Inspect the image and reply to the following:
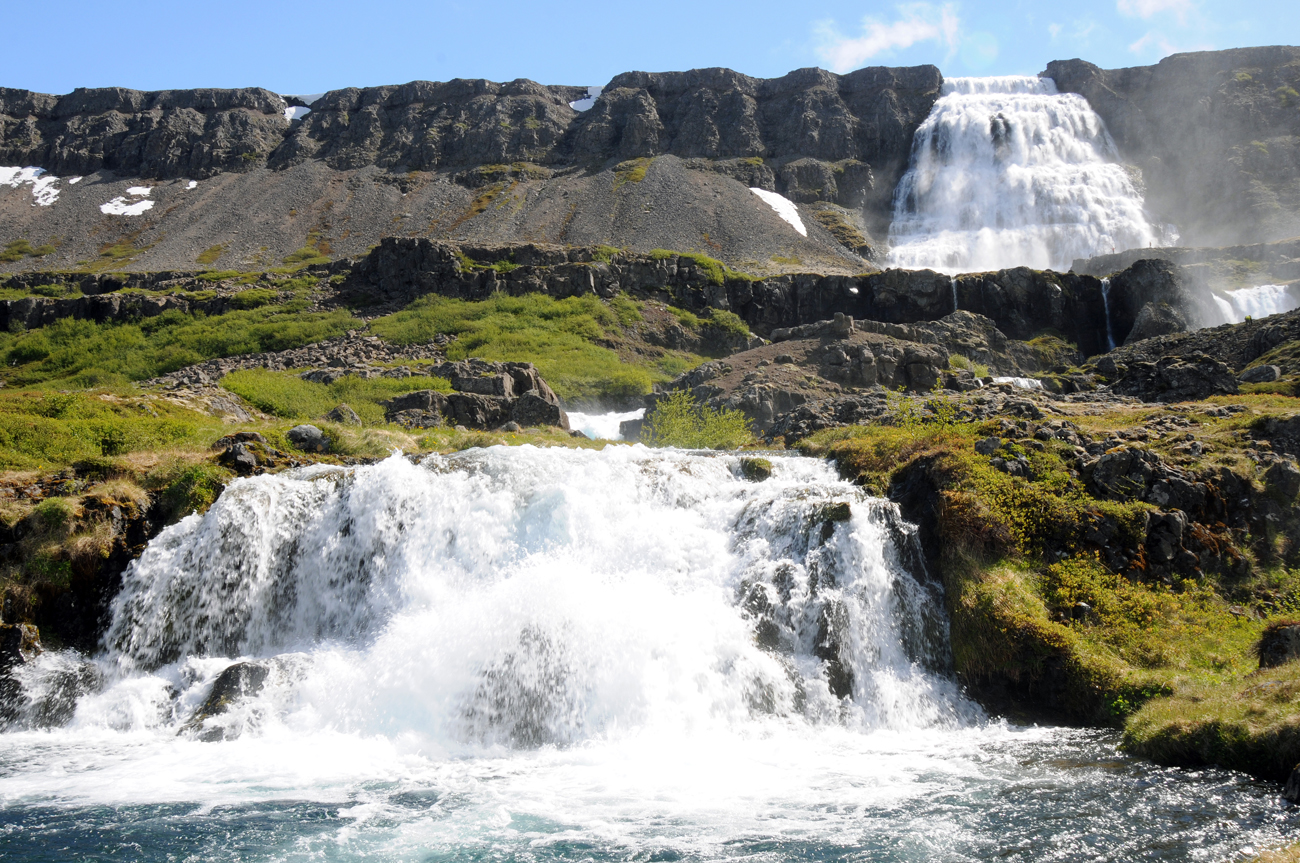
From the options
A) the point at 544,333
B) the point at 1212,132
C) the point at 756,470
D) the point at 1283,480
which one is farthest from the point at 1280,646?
the point at 1212,132

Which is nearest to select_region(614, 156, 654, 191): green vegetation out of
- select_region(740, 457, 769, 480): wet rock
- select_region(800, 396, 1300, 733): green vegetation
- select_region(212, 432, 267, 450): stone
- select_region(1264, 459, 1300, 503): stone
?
select_region(212, 432, 267, 450): stone

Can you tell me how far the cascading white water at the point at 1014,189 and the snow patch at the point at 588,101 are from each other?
191 ft

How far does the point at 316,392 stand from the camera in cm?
4200

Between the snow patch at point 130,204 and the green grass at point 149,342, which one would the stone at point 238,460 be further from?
the snow patch at point 130,204

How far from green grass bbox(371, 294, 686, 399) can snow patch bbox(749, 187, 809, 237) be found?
131 feet

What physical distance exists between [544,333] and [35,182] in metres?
103

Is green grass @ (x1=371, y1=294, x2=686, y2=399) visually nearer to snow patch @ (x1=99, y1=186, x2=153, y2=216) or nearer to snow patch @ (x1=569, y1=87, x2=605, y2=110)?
snow patch @ (x1=99, y1=186, x2=153, y2=216)

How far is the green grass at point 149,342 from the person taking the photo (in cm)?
5741

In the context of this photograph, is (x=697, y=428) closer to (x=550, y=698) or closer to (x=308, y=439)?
(x=308, y=439)

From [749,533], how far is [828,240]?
285 ft

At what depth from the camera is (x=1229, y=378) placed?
31203 mm

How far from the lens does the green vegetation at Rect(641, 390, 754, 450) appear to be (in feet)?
107

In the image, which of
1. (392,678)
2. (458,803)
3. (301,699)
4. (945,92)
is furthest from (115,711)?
(945,92)

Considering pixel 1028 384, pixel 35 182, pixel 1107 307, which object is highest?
pixel 35 182
